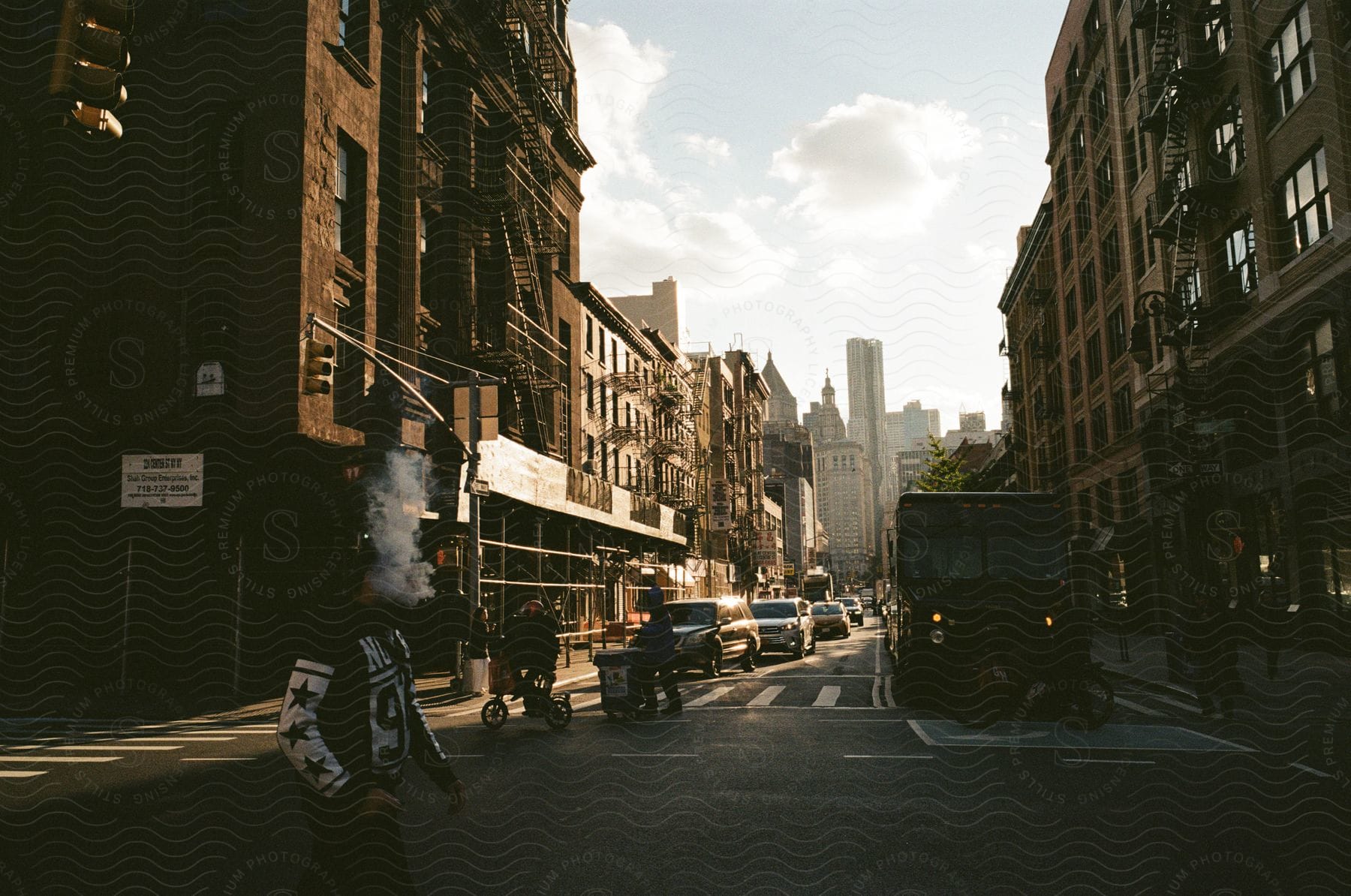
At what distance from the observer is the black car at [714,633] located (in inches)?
878

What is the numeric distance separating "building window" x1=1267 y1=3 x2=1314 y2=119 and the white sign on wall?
25170mm

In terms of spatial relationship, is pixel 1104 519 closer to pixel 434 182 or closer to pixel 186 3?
pixel 434 182

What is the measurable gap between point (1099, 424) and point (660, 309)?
31977mm

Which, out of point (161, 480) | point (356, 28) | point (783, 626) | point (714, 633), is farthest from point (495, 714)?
point (356, 28)

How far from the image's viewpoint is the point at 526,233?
107ft

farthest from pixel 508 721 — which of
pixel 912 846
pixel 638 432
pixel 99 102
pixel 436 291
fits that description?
pixel 638 432

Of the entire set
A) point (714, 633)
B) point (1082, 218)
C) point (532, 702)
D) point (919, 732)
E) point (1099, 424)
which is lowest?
point (919, 732)

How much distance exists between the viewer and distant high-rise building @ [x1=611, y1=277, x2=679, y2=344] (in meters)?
68.8

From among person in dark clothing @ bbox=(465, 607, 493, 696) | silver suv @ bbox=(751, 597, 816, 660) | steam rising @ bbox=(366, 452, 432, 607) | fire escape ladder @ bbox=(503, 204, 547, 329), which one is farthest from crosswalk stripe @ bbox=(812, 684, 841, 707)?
fire escape ladder @ bbox=(503, 204, 547, 329)

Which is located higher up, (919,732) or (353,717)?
(353,717)

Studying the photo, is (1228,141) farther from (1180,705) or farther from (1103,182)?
(1180,705)

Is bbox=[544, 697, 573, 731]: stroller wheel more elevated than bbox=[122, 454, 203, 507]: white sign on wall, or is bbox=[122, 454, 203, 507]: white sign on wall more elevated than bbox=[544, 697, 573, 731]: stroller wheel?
bbox=[122, 454, 203, 507]: white sign on wall

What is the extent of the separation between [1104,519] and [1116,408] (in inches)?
221

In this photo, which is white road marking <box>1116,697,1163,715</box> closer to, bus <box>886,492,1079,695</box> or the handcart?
bus <box>886,492,1079,695</box>
